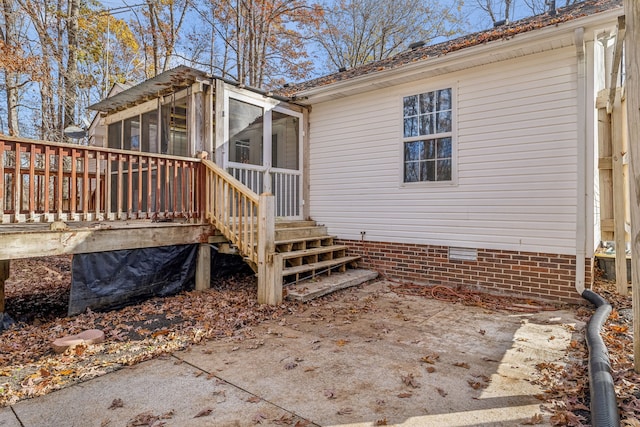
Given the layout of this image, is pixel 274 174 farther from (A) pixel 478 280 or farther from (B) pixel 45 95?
(B) pixel 45 95

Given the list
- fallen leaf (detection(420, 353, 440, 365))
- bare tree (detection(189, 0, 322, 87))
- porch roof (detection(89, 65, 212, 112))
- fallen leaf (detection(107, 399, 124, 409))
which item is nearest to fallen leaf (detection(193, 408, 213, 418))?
fallen leaf (detection(107, 399, 124, 409))

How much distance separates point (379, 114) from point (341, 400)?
16.5ft

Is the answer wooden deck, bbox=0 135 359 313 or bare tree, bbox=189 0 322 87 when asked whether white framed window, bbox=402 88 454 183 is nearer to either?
wooden deck, bbox=0 135 359 313

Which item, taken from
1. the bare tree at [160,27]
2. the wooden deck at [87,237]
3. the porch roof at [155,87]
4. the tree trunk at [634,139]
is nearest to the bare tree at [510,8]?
the porch roof at [155,87]

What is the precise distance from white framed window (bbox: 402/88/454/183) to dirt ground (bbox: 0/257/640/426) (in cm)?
188

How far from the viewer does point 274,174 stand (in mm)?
A: 6660

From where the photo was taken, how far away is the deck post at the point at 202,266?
17.9 ft

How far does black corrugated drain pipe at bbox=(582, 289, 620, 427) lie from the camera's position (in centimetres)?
183

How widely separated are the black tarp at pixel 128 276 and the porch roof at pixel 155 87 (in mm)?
2645

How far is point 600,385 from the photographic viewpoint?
212 cm

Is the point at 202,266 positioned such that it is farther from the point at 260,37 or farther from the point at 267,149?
the point at 260,37

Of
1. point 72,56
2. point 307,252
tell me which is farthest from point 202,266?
point 72,56

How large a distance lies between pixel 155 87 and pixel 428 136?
15.3 feet

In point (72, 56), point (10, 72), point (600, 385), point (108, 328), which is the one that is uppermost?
point (72, 56)
